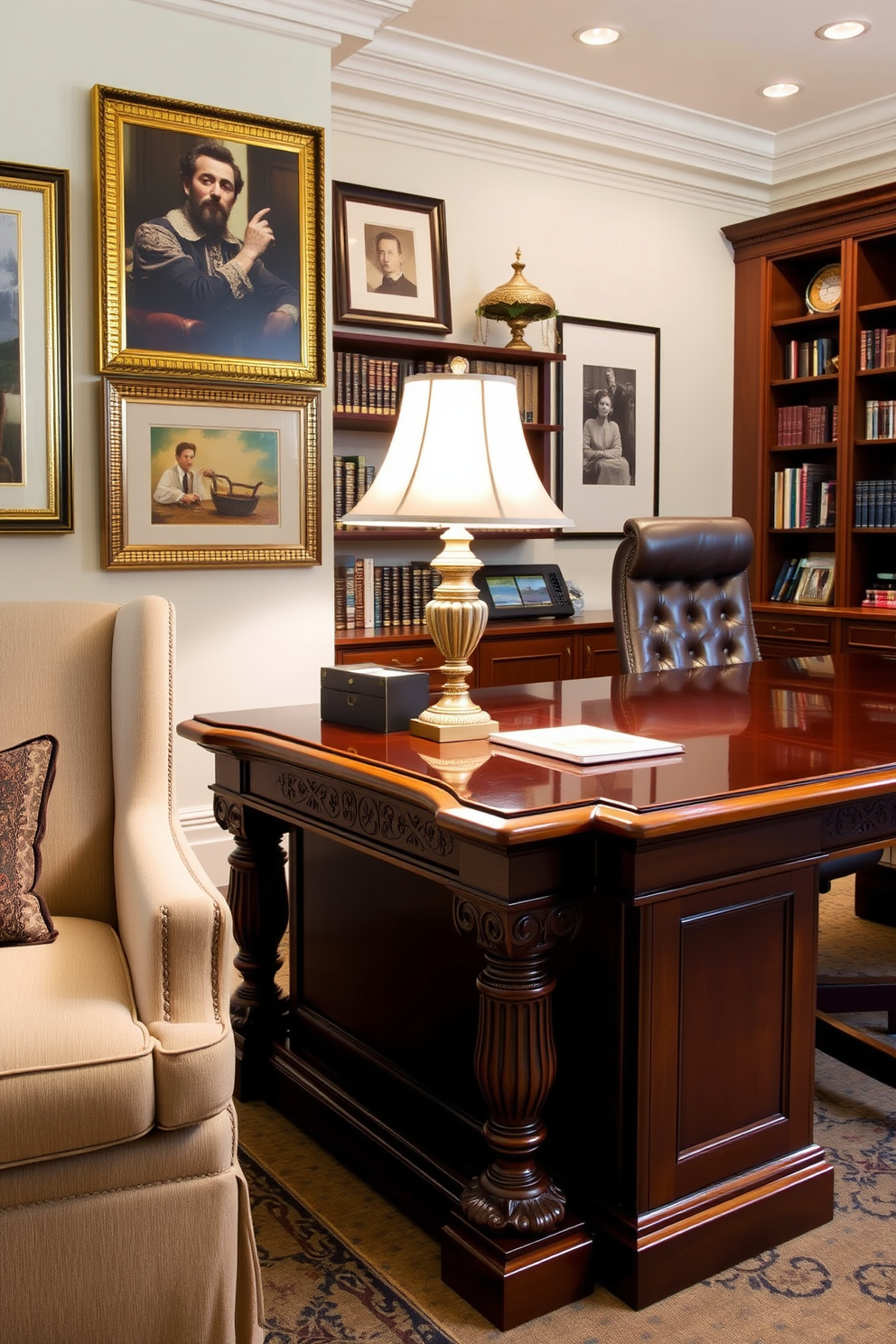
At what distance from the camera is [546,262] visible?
5195 millimetres

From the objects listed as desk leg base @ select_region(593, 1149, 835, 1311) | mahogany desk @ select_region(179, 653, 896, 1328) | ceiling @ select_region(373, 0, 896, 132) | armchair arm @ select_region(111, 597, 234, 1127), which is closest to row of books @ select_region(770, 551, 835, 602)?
ceiling @ select_region(373, 0, 896, 132)

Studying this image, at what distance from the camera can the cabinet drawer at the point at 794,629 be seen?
5289mm

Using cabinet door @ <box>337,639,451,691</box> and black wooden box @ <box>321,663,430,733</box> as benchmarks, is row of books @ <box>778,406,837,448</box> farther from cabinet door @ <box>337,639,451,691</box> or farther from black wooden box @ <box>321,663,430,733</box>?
black wooden box @ <box>321,663,430,733</box>

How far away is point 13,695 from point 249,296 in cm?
194

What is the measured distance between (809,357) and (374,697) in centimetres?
412

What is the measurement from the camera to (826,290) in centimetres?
554

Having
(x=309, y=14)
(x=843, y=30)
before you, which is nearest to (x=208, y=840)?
(x=309, y=14)

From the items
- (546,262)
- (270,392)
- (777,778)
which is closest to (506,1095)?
(777,778)

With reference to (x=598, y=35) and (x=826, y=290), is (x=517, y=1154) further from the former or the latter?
(x=826, y=290)

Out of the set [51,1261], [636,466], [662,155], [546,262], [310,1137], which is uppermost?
[662,155]

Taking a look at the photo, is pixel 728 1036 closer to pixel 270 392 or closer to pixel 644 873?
pixel 644 873

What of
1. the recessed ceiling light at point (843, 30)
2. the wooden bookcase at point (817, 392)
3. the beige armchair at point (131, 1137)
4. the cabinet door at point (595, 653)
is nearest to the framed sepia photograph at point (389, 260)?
the cabinet door at point (595, 653)

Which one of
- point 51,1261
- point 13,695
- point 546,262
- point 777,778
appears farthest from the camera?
Answer: point 546,262

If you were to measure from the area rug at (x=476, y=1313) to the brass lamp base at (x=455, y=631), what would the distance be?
0.83 meters
